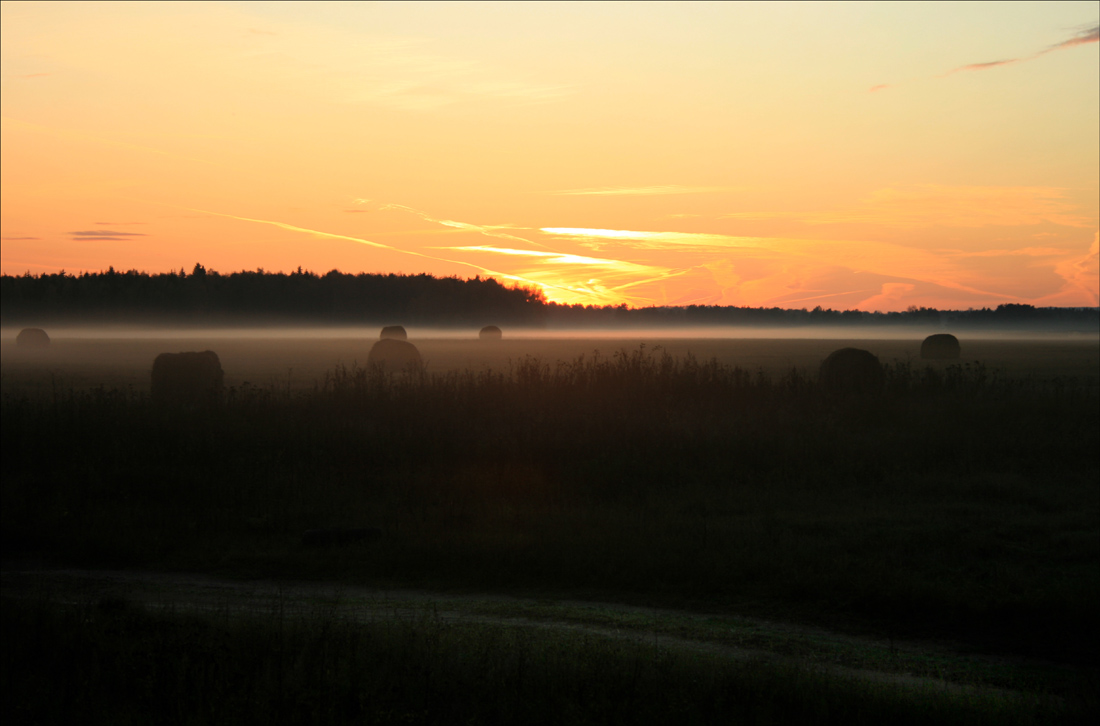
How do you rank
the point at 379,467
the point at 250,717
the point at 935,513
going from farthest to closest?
the point at 379,467 < the point at 935,513 < the point at 250,717

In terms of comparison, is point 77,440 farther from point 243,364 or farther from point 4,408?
point 243,364

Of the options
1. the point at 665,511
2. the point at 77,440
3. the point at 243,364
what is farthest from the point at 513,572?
the point at 243,364

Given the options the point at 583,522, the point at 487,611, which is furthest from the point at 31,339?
the point at 487,611

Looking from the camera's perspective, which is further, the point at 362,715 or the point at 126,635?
the point at 126,635

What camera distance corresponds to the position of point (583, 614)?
337 inches

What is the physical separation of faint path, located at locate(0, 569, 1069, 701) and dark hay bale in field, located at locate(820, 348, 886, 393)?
14.1 meters

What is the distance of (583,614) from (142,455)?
32.9 ft

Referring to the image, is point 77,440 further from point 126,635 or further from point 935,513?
point 935,513

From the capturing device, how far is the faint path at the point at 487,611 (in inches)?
286

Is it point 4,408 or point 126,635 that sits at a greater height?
point 4,408

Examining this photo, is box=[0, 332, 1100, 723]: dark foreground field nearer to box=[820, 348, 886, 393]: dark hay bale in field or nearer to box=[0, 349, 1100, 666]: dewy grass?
box=[0, 349, 1100, 666]: dewy grass

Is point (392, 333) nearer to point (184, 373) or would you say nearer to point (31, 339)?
point (31, 339)

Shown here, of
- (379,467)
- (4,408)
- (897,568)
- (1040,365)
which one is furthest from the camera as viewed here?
(1040,365)

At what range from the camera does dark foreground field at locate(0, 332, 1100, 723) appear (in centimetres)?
650
